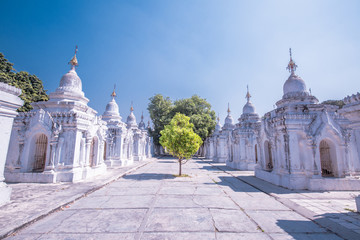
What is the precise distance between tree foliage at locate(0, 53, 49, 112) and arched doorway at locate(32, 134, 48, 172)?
13791 millimetres

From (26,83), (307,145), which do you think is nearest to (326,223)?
(307,145)

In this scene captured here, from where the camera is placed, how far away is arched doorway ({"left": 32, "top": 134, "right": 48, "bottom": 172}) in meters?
10.5

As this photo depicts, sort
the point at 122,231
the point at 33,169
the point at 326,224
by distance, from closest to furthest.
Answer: the point at 122,231 < the point at 326,224 < the point at 33,169

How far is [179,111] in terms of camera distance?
35.0 meters

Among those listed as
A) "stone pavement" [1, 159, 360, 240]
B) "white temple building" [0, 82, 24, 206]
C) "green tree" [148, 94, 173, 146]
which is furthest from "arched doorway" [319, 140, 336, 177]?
"green tree" [148, 94, 173, 146]

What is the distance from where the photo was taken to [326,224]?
4.32 meters

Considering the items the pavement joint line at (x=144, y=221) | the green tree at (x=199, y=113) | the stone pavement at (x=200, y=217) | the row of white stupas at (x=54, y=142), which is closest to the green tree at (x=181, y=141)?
the stone pavement at (x=200, y=217)

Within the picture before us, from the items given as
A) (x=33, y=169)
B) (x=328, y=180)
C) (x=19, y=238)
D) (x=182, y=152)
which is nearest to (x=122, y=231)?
(x=19, y=238)

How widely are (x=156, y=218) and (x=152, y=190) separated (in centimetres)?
324

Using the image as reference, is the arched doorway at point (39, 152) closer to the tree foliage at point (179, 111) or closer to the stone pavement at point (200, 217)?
the stone pavement at point (200, 217)

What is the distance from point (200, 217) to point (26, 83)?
29.7 m

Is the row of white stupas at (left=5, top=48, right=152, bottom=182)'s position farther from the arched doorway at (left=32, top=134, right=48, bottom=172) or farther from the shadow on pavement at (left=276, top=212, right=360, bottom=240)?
the shadow on pavement at (left=276, top=212, right=360, bottom=240)

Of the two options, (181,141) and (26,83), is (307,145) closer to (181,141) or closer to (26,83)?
(181,141)

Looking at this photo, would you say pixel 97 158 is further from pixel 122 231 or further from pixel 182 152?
pixel 122 231
